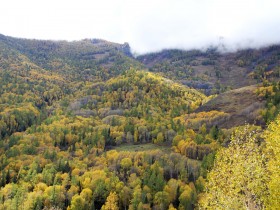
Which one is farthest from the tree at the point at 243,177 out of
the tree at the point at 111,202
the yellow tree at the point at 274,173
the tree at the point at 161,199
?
the tree at the point at 111,202

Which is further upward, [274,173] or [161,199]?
[274,173]

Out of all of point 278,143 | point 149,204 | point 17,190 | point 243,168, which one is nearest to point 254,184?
point 243,168

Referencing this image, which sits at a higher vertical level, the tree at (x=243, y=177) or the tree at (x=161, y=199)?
the tree at (x=243, y=177)

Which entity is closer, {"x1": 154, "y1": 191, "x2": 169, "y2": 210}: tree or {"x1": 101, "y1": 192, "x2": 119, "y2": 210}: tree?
{"x1": 101, "y1": 192, "x2": 119, "y2": 210}: tree

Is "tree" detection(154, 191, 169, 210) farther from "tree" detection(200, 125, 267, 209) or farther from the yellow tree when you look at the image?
the yellow tree

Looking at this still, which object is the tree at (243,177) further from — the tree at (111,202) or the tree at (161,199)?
the tree at (111,202)

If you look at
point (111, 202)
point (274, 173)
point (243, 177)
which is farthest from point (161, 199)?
point (274, 173)

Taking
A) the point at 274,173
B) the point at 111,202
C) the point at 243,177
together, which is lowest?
the point at 111,202

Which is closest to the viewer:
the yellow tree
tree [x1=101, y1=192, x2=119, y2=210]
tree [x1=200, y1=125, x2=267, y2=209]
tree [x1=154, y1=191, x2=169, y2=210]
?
the yellow tree

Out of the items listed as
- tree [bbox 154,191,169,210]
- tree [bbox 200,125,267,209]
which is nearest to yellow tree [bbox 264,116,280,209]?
tree [bbox 200,125,267,209]

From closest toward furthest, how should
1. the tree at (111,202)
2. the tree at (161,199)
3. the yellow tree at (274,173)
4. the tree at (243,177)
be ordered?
the yellow tree at (274,173) → the tree at (243,177) → the tree at (111,202) → the tree at (161,199)

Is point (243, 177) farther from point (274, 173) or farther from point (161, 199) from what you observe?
point (161, 199)

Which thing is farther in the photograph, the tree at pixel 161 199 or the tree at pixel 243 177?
the tree at pixel 161 199

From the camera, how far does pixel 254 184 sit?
41656mm
